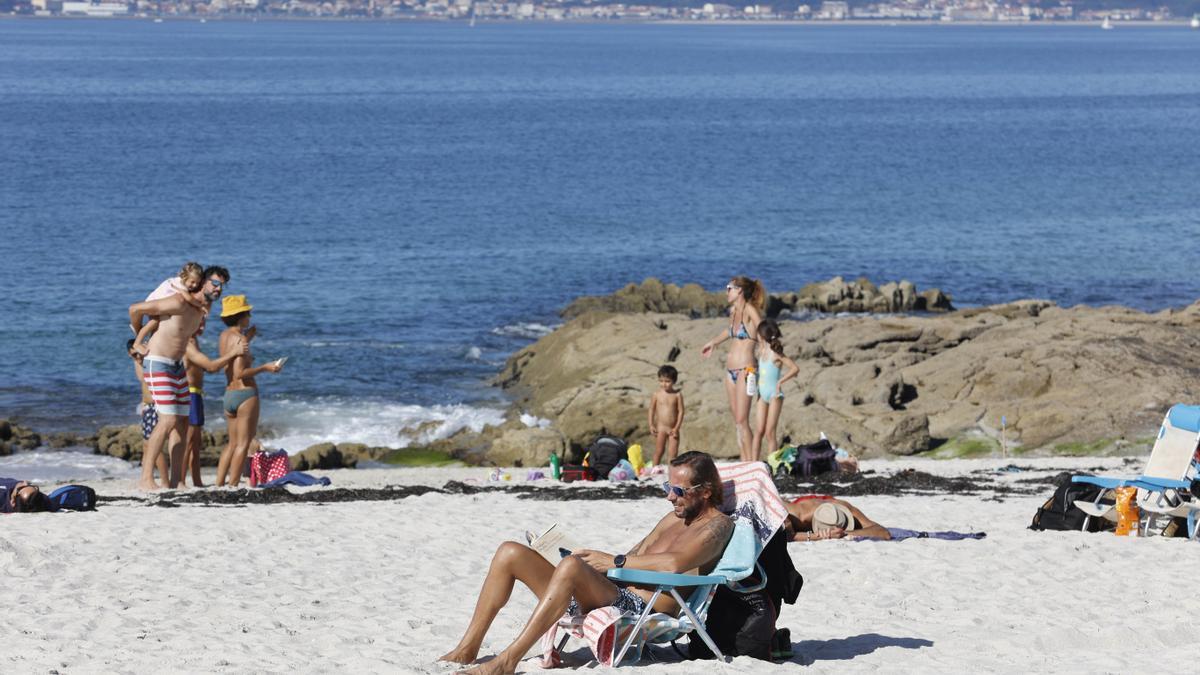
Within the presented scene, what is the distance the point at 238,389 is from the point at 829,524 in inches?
192

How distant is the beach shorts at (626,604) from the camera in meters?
6.90

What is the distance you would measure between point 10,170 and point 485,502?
161 feet

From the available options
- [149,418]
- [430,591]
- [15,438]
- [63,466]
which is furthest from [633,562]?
[15,438]

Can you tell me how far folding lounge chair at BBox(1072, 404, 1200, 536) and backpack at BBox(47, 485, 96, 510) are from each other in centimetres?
688

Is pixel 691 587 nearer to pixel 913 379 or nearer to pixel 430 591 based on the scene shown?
pixel 430 591

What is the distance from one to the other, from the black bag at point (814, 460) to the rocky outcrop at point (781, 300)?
15.6 meters

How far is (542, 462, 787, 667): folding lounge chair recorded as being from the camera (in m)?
6.79

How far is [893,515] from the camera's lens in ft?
37.6

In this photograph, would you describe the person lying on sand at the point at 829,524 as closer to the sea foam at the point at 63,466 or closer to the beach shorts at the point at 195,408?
the beach shorts at the point at 195,408

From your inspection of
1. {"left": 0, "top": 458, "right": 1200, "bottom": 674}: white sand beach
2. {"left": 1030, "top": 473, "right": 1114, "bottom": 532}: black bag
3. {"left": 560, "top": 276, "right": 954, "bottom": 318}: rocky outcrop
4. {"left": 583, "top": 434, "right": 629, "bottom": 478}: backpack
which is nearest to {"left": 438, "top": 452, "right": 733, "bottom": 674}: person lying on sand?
{"left": 0, "top": 458, "right": 1200, "bottom": 674}: white sand beach

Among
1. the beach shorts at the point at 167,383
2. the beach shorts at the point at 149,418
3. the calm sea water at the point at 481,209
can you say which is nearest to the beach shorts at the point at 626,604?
the beach shorts at the point at 167,383

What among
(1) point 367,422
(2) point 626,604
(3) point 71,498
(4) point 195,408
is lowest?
(1) point 367,422

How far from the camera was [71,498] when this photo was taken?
10.9 m

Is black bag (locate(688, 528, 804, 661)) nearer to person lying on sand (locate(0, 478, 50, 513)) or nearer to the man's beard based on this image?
the man's beard
